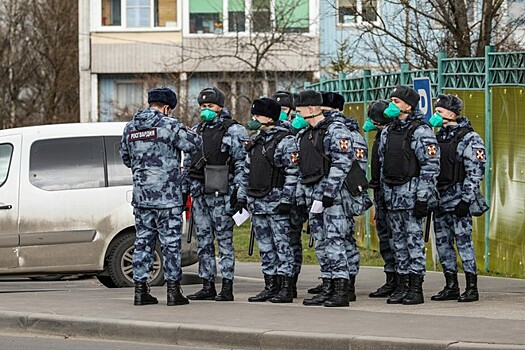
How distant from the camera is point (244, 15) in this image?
37250 millimetres

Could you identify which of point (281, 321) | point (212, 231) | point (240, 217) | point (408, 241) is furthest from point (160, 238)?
point (408, 241)

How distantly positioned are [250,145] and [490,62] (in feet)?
13.2

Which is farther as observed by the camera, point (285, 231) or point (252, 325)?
point (285, 231)

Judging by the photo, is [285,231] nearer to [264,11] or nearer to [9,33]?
[264,11]

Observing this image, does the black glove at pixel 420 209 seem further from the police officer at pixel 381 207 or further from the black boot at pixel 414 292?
the police officer at pixel 381 207

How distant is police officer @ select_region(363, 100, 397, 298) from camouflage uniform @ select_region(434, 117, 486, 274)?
61 cm

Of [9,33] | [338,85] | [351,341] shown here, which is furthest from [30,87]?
[351,341]

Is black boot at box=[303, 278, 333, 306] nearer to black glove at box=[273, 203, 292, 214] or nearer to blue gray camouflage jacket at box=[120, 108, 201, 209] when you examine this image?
black glove at box=[273, 203, 292, 214]

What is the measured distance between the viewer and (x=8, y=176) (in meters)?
15.5

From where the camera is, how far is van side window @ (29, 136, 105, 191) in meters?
15.5

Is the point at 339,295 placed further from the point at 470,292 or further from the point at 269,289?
the point at 470,292

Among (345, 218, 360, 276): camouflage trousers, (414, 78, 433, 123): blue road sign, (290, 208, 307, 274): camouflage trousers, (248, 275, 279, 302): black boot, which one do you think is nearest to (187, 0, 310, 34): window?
(414, 78, 433, 123): blue road sign

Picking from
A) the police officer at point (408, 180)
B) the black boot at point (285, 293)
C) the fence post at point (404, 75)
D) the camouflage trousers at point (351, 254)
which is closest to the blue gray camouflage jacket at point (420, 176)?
the police officer at point (408, 180)

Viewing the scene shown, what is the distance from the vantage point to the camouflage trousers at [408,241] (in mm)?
12898
